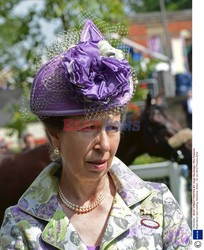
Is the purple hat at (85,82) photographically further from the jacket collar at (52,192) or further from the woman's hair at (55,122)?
the jacket collar at (52,192)

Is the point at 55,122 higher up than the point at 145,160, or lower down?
higher up

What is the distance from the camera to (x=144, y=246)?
7.00ft

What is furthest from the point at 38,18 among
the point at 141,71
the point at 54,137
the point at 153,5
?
the point at 153,5

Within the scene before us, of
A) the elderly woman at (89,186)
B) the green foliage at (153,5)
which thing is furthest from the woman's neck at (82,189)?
the green foliage at (153,5)

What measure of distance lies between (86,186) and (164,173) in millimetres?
4187

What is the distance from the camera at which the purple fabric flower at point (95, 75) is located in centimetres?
213

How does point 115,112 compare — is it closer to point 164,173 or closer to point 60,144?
point 60,144

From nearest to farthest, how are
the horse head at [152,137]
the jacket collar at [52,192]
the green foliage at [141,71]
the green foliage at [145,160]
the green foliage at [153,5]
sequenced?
1. the jacket collar at [52,192]
2. the horse head at [152,137]
3. the green foliage at [145,160]
4. the green foliage at [141,71]
5. the green foliage at [153,5]

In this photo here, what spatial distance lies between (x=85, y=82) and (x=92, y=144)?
21 centimetres

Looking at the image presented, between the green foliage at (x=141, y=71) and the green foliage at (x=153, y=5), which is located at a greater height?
the green foliage at (x=141, y=71)

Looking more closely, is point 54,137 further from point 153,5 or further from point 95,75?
point 153,5

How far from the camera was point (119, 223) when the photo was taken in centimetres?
219

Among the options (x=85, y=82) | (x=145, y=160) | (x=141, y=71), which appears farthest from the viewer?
(x=141, y=71)

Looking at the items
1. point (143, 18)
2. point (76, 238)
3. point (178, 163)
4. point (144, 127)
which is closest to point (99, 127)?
point (76, 238)
